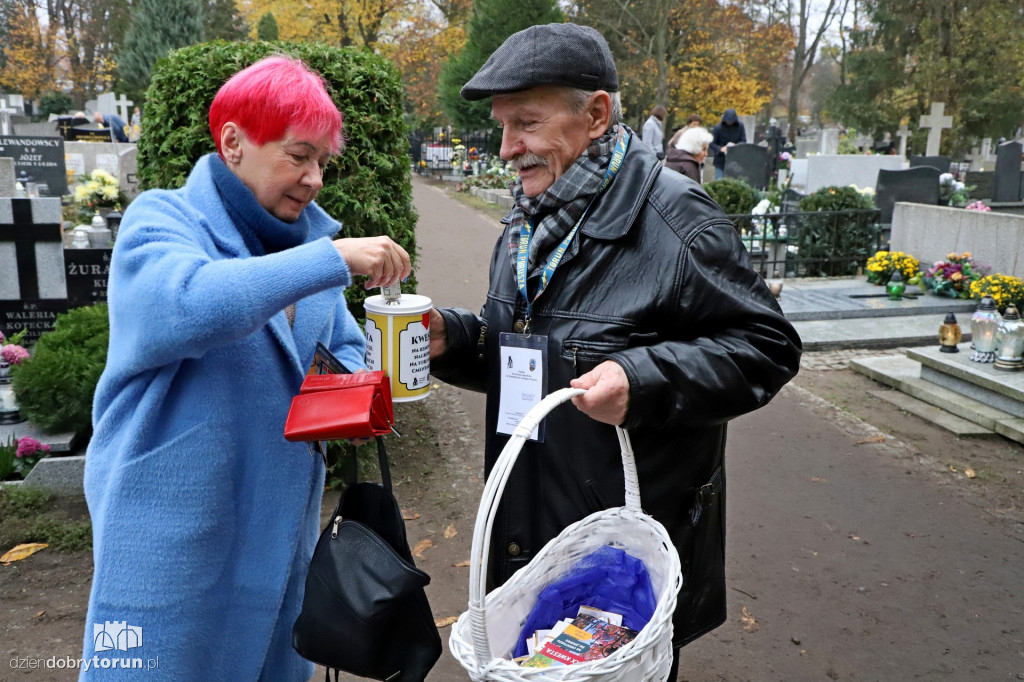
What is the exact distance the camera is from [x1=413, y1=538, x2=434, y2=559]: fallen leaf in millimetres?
4098

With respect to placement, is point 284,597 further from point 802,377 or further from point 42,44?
point 42,44

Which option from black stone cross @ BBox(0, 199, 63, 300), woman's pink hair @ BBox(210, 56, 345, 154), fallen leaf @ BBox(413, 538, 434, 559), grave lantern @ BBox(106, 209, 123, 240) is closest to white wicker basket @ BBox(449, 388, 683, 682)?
woman's pink hair @ BBox(210, 56, 345, 154)

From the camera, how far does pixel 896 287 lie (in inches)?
361

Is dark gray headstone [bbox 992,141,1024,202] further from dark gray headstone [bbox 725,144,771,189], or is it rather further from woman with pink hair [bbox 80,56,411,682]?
woman with pink hair [bbox 80,56,411,682]

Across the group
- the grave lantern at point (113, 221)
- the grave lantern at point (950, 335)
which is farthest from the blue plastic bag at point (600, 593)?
the grave lantern at point (113, 221)

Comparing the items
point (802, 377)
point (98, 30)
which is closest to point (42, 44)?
point (98, 30)

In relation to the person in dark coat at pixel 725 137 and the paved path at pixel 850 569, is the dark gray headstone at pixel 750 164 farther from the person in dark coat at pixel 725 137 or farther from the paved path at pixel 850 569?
the paved path at pixel 850 569

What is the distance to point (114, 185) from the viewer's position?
36.7 feet

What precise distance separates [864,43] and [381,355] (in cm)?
3773

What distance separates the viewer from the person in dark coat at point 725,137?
55.3 feet

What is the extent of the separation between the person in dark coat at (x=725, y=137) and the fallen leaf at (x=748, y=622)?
14273 millimetres

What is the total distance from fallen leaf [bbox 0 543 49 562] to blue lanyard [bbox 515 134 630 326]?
3306 millimetres

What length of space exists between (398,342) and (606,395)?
21.0 inches

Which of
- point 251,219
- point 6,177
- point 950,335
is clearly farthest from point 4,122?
point 251,219
